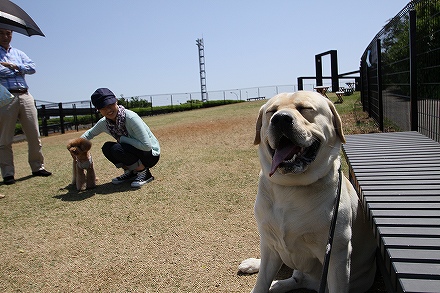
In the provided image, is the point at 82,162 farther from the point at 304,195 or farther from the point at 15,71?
the point at 304,195

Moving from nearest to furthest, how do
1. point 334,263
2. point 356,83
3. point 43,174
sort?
point 334,263
point 43,174
point 356,83

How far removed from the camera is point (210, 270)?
10.2ft

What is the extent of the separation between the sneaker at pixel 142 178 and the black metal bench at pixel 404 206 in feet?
10.1

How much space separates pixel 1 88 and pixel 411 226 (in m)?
5.94

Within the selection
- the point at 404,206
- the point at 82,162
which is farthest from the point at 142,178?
the point at 404,206

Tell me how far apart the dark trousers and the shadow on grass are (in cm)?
36

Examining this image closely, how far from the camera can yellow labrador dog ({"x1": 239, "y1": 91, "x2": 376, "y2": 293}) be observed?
2086 millimetres

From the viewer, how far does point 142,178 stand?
5.88 metres

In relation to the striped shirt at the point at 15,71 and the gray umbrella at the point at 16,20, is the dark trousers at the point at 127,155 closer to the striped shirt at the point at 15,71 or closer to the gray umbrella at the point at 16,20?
the striped shirt at the point at 15,71

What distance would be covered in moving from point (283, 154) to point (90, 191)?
14.2ft

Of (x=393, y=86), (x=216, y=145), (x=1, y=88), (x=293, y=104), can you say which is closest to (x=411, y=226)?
(x=293, y=104)

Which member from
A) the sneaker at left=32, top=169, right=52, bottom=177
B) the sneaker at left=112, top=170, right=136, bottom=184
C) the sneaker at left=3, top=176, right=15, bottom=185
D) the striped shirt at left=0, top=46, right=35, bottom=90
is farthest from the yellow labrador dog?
the sneaker at left=32, top=169, right=52, bottom=177

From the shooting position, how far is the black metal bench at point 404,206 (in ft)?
5.07

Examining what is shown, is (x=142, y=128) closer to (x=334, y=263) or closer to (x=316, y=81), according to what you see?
(x=334, y=263)
